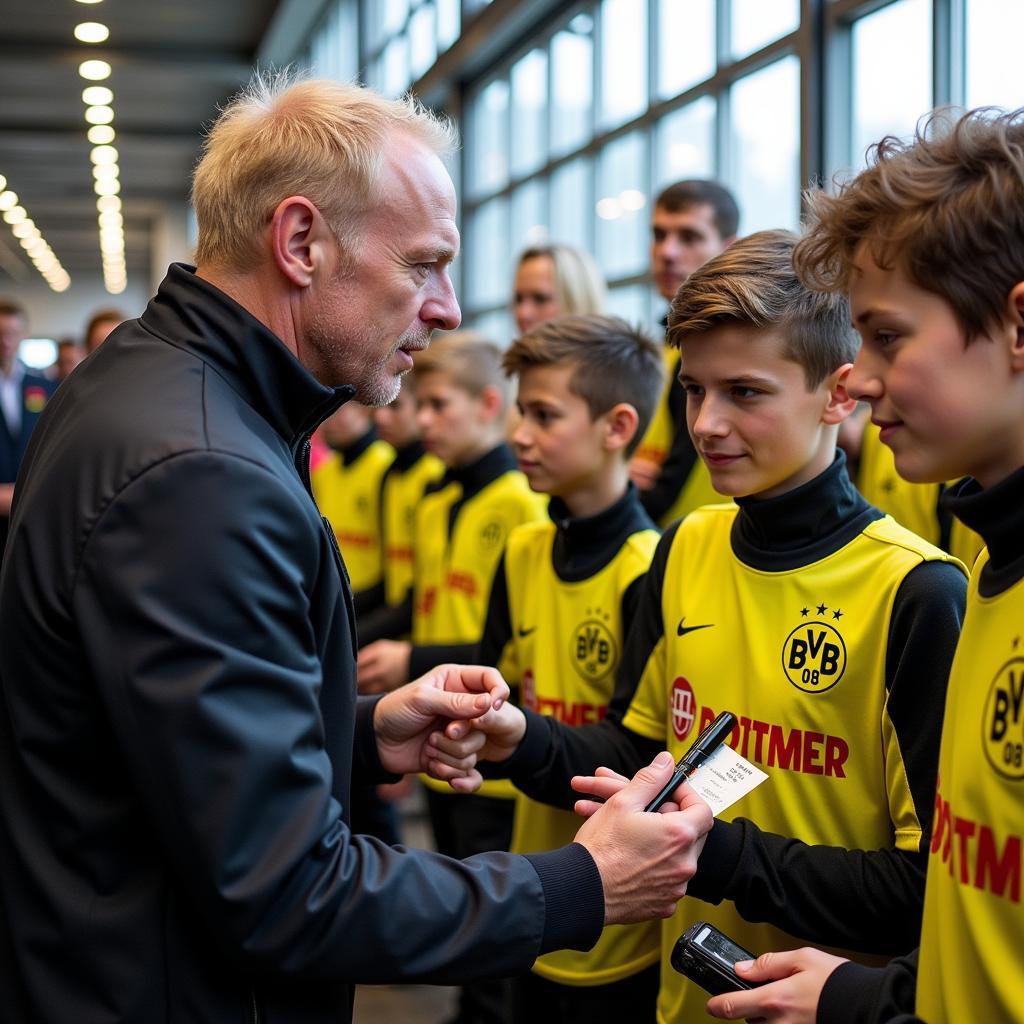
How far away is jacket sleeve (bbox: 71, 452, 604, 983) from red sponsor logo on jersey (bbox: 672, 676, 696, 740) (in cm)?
69

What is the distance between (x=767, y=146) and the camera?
552 centimetres

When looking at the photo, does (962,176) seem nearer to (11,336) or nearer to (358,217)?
(358,217)

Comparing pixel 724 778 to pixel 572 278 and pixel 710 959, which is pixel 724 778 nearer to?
pixel 710 959

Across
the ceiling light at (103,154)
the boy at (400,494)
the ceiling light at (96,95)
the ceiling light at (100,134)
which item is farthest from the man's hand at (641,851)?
the ceiling light at (103,154)

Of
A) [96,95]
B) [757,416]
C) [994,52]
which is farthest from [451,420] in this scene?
[96,95]

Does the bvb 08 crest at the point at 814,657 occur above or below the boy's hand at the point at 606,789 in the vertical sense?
above

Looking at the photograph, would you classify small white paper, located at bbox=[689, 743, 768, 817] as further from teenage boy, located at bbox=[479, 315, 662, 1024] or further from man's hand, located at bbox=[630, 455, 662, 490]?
man's hand, located at bbox=[630, 455, 662, 490]

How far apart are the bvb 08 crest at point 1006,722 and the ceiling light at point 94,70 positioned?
1368cm

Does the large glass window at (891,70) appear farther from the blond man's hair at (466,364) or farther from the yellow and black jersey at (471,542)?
the yellow and black jersey at (471,542)

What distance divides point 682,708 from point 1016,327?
3.02 ft

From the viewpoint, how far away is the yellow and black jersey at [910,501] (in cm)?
291

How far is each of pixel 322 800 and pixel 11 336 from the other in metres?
8.18

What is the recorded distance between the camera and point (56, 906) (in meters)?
1.34

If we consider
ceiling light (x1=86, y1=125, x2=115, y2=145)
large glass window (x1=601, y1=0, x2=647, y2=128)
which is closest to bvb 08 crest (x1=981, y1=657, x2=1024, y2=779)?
large glass window (x1=601, y1=0, x2=647, y2=128)
